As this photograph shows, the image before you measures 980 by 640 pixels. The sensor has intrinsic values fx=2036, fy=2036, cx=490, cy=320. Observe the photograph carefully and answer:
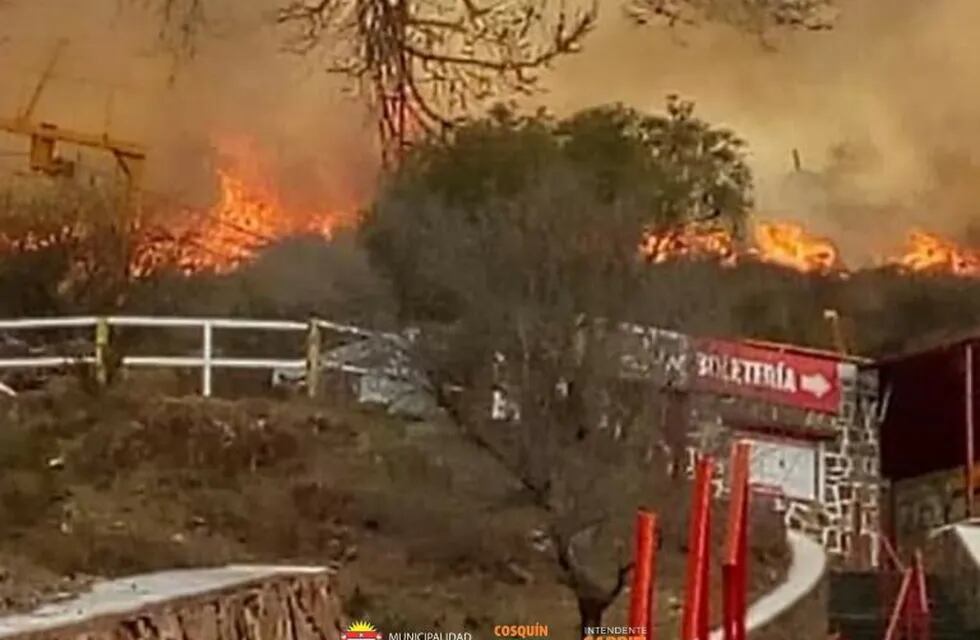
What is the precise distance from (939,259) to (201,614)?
602 cm

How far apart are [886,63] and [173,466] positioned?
3.72m

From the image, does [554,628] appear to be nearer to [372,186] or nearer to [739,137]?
[372,186]

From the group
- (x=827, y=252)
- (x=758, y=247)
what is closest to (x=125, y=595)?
(x=758, y=247)

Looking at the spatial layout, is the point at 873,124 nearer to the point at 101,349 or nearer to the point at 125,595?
the point at 101,349

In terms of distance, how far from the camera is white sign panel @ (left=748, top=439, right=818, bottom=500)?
8.67m

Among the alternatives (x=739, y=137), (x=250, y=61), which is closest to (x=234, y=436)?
(x=250, y=61)

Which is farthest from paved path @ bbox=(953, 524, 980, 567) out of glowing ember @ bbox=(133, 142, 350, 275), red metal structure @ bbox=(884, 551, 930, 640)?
glowing ember @ bbox=(133, 142, 350, 275)

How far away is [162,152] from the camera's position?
27.3 ft

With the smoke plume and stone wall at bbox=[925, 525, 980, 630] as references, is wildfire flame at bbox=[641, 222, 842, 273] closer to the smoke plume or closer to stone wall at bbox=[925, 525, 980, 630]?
the smoke plume

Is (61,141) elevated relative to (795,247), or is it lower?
elevated

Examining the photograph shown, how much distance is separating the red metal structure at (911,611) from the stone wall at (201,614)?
1.74m

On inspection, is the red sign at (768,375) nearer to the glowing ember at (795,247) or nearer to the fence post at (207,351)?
the glowing ember at (795,247)

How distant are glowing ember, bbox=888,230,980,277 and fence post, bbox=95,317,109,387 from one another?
3434mm

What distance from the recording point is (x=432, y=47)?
406 cm
